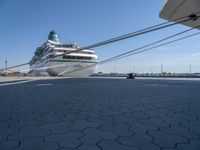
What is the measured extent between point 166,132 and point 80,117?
129 cm

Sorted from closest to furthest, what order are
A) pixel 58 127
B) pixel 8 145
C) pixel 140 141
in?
pixel 8 145, pixel 140 141, pixel 58 127

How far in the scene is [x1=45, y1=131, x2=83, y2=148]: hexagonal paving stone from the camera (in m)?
1.83

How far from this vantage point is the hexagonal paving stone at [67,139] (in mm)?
1830

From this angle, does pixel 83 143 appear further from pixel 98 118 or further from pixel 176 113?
pixel 176 113

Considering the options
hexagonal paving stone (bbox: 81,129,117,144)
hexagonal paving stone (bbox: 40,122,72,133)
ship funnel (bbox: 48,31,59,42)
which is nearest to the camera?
hexagonal paving stone (bbox: 81,129,117,144)

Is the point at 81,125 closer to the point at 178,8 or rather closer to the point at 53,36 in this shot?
the point at 178,8

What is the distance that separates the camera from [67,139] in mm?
1963

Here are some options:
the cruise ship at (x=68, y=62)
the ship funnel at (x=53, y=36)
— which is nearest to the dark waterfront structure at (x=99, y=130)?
the cruise ship at (x=68, y=62)

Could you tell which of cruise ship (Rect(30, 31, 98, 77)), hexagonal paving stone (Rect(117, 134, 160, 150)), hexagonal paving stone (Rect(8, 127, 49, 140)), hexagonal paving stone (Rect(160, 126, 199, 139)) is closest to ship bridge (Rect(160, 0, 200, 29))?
hexagonal paving stone (Rect(160, 126, 199, 139))

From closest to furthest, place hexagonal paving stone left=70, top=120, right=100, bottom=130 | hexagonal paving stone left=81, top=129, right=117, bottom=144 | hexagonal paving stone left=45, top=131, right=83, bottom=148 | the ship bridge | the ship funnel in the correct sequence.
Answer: hexagonal paving stone left=45, top=131, right=83, bottom=148 < hexagonal paving stone left=81, top=129, right=117, bottom=144 < hexagonal paving stone left=70, top=120, right=100, bottom=130 < the ship bridge < the ship funnel

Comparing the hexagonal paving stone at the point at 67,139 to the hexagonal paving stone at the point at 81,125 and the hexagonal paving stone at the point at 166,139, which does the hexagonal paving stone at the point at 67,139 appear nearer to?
the hexagonal paving stone at the point at 81,125

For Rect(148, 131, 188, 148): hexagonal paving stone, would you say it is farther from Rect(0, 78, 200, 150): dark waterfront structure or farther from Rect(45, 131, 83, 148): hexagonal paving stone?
Rect(45, 131, 83, 148): hexagonal paving stone

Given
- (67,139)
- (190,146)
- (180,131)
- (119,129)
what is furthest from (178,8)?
(67,139)

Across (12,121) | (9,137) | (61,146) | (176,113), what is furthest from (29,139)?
(176,113)
